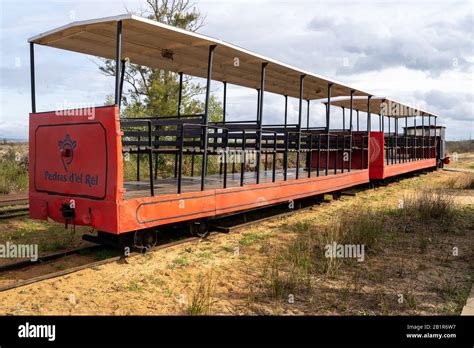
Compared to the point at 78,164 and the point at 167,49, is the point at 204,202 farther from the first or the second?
the point at 167,49

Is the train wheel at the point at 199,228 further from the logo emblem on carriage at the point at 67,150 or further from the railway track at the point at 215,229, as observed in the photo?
the logo emblem on carriage at the point at 67,150

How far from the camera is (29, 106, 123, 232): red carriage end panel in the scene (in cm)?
488

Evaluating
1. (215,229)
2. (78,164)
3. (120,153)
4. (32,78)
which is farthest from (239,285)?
(32,78)

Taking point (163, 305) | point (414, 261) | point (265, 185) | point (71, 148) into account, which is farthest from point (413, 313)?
point (71, 148)

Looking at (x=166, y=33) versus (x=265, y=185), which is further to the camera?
(x=265, y=185)

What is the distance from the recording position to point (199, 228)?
6.59 meters

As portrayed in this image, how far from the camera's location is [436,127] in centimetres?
2183

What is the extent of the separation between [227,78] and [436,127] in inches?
640

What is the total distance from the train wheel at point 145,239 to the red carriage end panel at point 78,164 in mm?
679

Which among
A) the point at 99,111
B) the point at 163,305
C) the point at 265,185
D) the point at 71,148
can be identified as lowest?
the point at 163,305

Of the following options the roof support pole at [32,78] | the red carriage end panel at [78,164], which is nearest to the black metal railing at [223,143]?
the red carriage end panel at [78,164]

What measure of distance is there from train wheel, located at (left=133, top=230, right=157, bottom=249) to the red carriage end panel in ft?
2.23

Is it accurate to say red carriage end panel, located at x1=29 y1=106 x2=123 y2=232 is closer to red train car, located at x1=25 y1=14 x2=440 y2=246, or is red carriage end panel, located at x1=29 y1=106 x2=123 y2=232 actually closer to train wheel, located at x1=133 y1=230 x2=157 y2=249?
red train car, located at x1=25 y1=14 x2=440 y2=246
